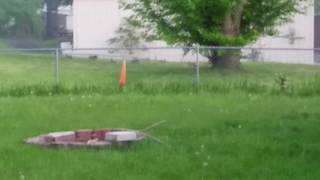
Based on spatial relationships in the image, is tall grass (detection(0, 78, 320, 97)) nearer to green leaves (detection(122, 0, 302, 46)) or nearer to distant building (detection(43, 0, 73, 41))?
green leaves (detection(122, 0, 302, 46))

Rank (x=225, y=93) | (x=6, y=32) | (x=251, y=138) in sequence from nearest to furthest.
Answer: (x=251, y=138) → (x=225, y=93) → (x=6, y=32)

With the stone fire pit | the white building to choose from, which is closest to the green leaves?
the white building

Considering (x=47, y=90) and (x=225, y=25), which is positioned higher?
(x=225, y=25)

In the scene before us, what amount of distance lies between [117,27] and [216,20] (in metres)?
20.2

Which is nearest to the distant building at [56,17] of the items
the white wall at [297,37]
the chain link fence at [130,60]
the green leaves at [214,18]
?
the chain link fence at [130,60]

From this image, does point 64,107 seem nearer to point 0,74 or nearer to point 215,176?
point 215,176

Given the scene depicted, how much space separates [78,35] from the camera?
49.8 m

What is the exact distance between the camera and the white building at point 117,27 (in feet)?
131

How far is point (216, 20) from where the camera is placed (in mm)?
27938

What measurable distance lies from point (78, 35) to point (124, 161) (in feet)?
138

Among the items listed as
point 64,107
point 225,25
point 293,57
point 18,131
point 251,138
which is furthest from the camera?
point 293,57

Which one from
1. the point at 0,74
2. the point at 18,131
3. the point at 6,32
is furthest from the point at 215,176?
the point at 6,32

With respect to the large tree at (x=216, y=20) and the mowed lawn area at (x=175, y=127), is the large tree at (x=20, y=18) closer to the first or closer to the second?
the large tree at (x=216, y=20)

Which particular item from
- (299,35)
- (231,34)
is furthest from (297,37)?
(231,34)
